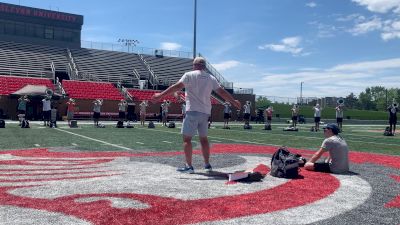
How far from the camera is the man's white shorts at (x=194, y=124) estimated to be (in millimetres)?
6895

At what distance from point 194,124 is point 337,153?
Answer: 266 centimetres

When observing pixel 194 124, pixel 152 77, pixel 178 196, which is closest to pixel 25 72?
pixel 152 77

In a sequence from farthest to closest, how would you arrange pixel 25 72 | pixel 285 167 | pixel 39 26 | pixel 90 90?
1. pixel 39 26
2. pixel 25 72
3. pixel 90 90
4. pixel 285 167

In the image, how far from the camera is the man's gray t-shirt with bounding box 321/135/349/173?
724cm

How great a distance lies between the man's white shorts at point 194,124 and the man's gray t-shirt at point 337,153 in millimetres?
2218

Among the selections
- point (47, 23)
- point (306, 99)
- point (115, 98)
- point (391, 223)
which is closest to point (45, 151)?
point (391, 223)

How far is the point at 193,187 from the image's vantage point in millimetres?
5633

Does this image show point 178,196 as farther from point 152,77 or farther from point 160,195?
point 152,77

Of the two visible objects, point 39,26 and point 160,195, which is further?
point 39,26

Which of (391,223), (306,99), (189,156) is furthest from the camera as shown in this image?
(306,99)

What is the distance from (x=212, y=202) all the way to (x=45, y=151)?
6.75 m

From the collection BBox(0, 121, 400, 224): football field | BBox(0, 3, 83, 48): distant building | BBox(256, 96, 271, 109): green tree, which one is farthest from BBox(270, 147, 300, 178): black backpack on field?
BBox(0, 3, 83, 48): distant building

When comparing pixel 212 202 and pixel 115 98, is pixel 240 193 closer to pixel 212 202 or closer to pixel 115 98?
pixel 212 202

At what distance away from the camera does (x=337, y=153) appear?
7.29 metres
